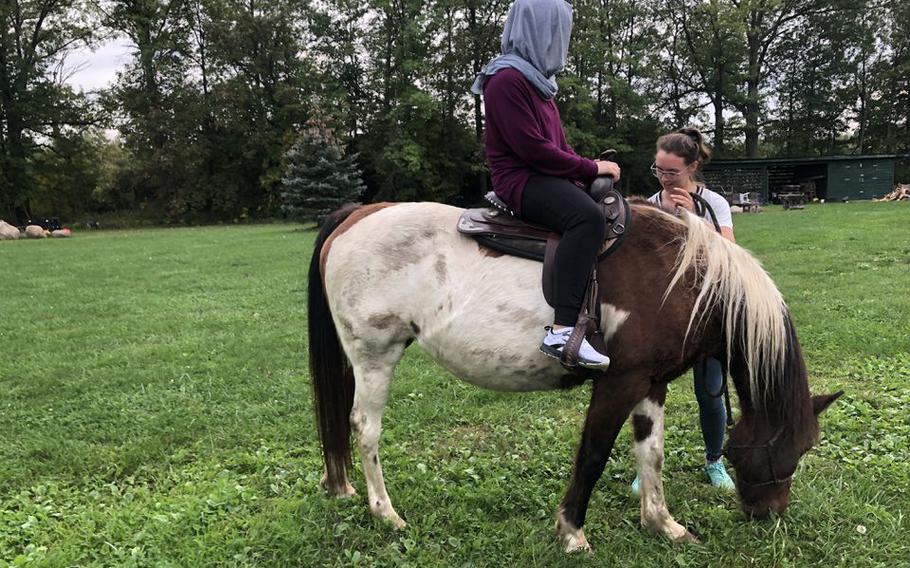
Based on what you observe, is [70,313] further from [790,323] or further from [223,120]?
[223,120]

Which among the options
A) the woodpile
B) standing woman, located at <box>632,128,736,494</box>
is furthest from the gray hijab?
the woodpile

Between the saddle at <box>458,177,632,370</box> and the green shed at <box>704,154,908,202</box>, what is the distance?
94.1 feet

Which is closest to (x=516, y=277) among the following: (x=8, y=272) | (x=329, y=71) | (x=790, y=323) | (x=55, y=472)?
(x=790, y=323)

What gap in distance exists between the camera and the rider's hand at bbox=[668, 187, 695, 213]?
2969 mm

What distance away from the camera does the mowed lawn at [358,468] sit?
2.76 meters

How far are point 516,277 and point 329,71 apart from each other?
119 feet

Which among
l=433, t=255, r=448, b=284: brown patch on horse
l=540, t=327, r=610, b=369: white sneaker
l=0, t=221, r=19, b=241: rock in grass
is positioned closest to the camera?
l=540, t=327, r=610, b=369: white sneaker

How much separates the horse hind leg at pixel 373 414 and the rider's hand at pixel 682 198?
168 cm

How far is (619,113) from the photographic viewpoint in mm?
37344

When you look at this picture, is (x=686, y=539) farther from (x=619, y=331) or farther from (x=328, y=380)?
(x=328, y=380)

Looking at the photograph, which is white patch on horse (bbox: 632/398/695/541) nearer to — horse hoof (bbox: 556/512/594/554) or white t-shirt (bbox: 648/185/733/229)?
horse hoof (bbox: 556/512/594/554)

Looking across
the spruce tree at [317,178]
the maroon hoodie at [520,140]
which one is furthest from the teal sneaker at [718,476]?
the spruce tree at [317,178]

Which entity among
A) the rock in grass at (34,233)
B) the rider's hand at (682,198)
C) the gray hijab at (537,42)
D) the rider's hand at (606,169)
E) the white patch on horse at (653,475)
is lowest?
the white patch on horse at (653,475)

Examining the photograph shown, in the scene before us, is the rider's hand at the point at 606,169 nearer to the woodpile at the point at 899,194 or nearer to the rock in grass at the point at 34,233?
the rock in grass at the point at 34,233
